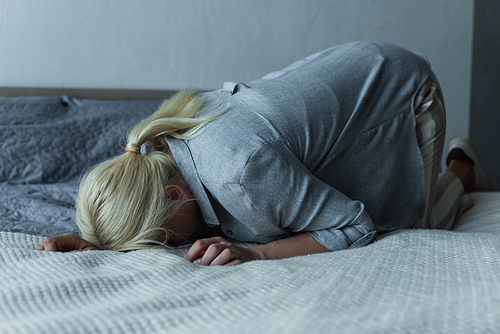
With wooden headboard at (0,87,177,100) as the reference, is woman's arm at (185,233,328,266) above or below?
below

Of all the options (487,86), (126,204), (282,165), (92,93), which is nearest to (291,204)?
(282,165)

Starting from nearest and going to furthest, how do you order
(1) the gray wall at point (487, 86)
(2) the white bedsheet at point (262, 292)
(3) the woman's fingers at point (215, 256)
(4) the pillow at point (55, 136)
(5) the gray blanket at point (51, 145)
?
(2) the white bedsheet at point (262, 292) → (3) the woman's fingers at point (215, 256) → (5) the gray blanket at point (51, 145) → (4) the pillow at point (55, 136) → (1) the gray wall at point (487, 86)

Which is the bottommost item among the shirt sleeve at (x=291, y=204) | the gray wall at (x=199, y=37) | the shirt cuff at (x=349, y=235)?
the shirt cuff at (x=349, y=235)

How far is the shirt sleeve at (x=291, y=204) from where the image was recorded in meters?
0.74

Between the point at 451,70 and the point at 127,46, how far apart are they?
171 cm

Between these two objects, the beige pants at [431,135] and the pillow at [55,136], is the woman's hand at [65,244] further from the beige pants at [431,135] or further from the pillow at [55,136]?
the beige pants at [431,135]

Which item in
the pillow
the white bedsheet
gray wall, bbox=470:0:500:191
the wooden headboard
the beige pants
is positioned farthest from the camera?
gray wall, bbox=470:0:500:191

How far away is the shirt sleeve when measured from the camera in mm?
741

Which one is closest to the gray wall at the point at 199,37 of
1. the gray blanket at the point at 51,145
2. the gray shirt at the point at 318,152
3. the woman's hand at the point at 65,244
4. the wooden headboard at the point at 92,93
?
the wooden headboard at the point at 92,93

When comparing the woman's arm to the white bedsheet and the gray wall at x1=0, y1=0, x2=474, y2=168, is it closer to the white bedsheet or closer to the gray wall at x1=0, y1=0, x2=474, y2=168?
the white bedsheet

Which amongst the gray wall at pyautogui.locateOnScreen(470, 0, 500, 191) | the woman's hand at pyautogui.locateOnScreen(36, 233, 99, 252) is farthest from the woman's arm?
the gray wall at pyautogui.locateOnScreen(470, 0, 500, 191)

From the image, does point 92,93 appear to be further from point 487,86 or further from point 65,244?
point 487,86

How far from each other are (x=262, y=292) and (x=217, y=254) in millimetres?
226

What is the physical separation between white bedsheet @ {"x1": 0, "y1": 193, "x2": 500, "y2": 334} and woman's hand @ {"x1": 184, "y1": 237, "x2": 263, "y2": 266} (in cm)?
6
